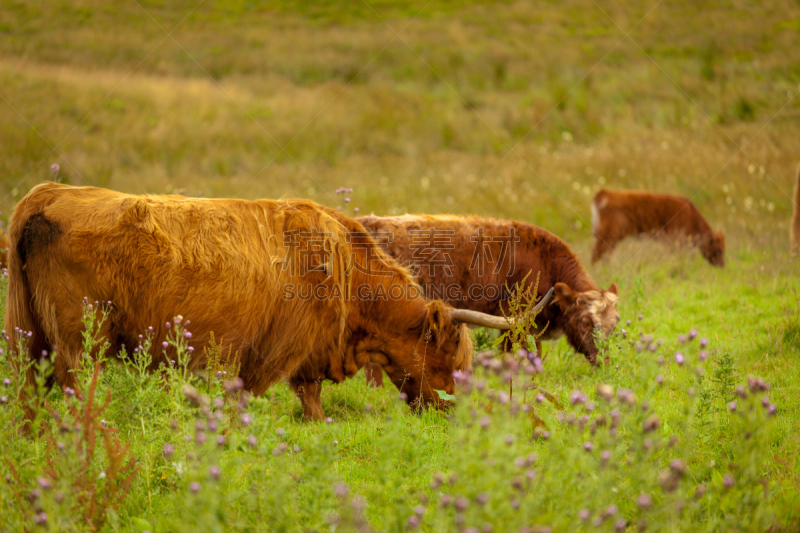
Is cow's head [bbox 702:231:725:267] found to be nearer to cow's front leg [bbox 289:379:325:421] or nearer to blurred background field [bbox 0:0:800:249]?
blurred background field [bbox 0:0:800:249]

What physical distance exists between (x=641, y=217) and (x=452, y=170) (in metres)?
6.45

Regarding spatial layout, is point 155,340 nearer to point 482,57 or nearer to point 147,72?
point 147,72

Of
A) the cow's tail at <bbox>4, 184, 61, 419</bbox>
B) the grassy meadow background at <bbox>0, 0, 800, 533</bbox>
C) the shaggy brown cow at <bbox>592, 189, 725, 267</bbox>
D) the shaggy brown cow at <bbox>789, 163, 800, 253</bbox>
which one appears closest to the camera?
the grassy meadow background at <bbox>0, 0, 800, 533</bbox>

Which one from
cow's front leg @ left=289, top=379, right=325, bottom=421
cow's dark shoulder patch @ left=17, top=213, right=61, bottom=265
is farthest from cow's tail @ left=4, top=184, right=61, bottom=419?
cow's front leg @ left=289, top=379, right=325, bottom=421

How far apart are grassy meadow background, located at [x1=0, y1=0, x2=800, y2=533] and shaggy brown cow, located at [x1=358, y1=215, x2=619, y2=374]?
73cm

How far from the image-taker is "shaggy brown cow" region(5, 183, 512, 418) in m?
3.61

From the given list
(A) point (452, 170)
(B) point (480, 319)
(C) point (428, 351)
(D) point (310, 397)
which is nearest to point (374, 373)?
(D) point (310, 397)

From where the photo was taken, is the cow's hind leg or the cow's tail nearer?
the cow's tail

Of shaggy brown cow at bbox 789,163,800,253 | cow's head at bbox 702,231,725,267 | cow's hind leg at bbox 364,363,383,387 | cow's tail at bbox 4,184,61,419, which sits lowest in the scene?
cow's hind leg at bbox 364,363,383,387

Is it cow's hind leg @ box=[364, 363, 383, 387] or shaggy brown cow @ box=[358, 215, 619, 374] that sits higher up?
shaggy brown cow @ box=[358, 215, 619, 374]

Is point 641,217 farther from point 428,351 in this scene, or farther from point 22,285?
point 22,285

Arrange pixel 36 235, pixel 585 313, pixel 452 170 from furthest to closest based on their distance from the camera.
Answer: pixel 452 170
pixel 585 313
pixel 36 235

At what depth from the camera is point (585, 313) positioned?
5.20 metres

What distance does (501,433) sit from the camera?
199 centimetres
